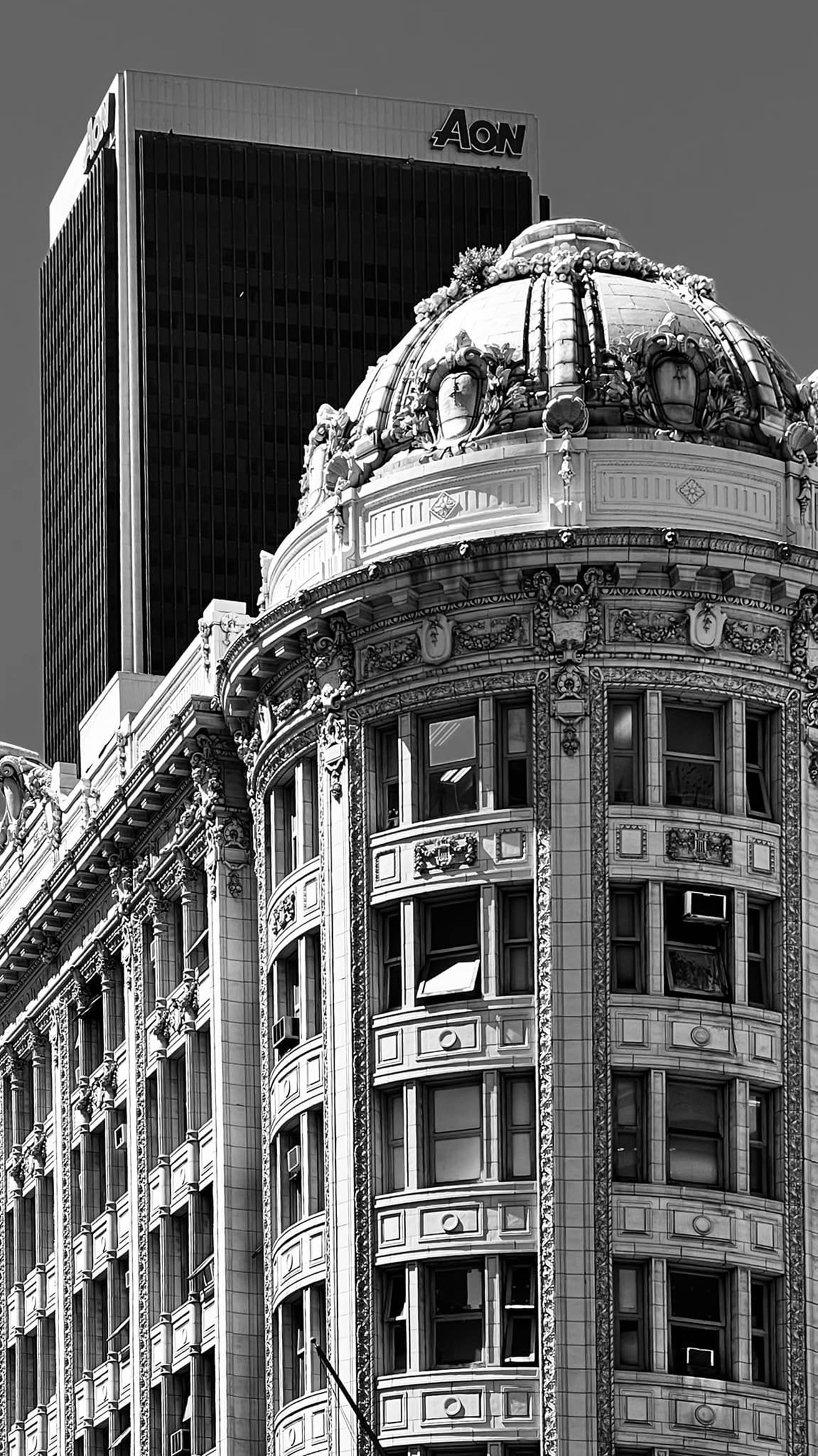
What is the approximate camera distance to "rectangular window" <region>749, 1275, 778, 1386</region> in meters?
83.2

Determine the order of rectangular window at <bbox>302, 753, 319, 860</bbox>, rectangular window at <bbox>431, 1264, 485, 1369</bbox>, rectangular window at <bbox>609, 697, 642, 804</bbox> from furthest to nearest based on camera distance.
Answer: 1. rectangular window at <bbox>302, 753, 319, 860</bbox>
2. rectangular window at <bbox>609, 697, 642, 804</bbox>
3. rectangular window at <bbox>431, 1264, 485, 1369</bbox>

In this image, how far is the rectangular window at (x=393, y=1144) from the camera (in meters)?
86.1

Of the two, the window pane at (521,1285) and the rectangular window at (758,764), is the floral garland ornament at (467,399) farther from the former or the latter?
the window pane at (521,1285)

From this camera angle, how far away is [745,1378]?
82625 millimetres

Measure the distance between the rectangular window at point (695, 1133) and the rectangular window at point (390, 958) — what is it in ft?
22.8

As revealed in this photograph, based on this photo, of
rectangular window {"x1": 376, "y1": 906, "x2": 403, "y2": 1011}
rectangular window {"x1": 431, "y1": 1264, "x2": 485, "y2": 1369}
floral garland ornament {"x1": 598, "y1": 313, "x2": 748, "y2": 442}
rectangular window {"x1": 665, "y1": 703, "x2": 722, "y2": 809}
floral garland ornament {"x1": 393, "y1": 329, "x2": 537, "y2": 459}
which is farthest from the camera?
floral garland ornament {"x1": 393, "y1": 329, "x2": 537, "y2": 459}

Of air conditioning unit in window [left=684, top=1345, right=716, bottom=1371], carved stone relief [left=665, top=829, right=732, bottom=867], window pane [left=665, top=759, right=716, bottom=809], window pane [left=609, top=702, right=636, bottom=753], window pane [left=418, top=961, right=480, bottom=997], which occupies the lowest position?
air conditioning unit in window [left=684, top=1345, right=716, bottom=1371]

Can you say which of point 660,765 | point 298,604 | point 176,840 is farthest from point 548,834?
point 176,840

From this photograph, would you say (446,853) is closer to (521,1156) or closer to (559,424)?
(521,1156)

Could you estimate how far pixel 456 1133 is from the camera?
85.5m

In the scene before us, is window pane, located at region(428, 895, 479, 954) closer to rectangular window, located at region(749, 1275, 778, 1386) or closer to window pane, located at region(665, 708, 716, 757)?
window pane, located at region(665, 708, 716, 757)

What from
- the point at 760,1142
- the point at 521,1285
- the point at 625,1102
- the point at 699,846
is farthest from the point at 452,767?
the point at 521,1285

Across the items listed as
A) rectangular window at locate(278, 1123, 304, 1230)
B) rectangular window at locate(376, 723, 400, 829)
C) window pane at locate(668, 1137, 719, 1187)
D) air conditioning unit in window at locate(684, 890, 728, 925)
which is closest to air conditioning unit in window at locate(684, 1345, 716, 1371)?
window pane at locate(668, 1137, 719, 1187)

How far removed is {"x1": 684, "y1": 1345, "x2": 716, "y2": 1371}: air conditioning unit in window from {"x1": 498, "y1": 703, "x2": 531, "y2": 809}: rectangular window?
12632 millimetres
